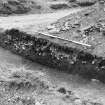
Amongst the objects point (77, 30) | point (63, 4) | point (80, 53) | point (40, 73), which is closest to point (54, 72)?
point (40, 73)

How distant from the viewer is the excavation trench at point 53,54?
7.94 meters

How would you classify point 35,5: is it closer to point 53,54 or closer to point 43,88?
point 53,54

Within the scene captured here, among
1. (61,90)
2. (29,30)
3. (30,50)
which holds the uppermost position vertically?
(29,30)

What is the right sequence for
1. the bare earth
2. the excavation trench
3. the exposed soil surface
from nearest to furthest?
1. the bare earth
2. the excavation trench
3. the exposed soil surface

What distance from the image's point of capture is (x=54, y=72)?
28.2ft

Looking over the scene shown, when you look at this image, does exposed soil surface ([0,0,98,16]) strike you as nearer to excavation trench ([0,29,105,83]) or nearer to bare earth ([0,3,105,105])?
excavation trench ([0,29,105,83])

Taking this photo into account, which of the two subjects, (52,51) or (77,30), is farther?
(77,30)

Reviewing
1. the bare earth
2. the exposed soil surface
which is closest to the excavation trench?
the bare earth

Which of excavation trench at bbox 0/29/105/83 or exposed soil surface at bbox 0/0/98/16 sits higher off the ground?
exposed soil surface at bbox 0/0/98/16

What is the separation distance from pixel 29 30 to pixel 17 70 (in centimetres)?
212

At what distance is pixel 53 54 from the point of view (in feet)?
28.9

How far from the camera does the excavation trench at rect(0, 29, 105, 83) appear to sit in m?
7.94

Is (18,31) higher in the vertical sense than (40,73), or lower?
higher

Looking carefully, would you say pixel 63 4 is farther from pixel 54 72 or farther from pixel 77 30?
pixel 54 72
